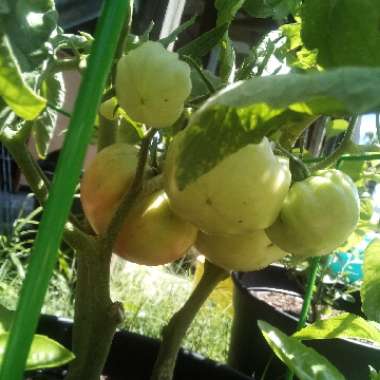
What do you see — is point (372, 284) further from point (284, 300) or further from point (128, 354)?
point (284, 300)

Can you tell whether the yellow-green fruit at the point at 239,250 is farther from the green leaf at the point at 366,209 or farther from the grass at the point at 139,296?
the grass at the point at 139,296

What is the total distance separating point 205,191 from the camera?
41cm

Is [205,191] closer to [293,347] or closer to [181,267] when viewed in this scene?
[293,347]

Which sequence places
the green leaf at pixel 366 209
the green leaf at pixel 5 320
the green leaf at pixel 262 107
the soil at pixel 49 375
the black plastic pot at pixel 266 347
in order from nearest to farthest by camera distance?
1. the green leaf at pixel 262 107
2. the green leaf at pixel 5 320
3. the soil at pixel 49 375
4. the black plastic pot at pixel 266 347
5. the green leaf at pixel 366 209

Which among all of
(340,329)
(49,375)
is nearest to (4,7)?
(340,329)

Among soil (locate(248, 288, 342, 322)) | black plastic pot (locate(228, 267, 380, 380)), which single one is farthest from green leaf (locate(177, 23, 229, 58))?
soil (locate(248, 288, 342, 322))

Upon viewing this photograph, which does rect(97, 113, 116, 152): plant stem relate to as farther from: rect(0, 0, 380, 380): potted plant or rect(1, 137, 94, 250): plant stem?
rect(1, 137, 94, 250): plant stem

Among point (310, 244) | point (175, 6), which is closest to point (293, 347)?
point (310, 244)

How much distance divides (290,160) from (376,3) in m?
0.13

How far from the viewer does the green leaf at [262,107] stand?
0.77ft

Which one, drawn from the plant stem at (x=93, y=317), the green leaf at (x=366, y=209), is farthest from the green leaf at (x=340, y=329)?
the green leaf at (x=366, y=209)

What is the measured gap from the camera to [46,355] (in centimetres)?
31

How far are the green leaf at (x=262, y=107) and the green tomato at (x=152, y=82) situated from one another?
5 cm

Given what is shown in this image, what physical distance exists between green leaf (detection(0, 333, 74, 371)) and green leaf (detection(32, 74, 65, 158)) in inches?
9.3
